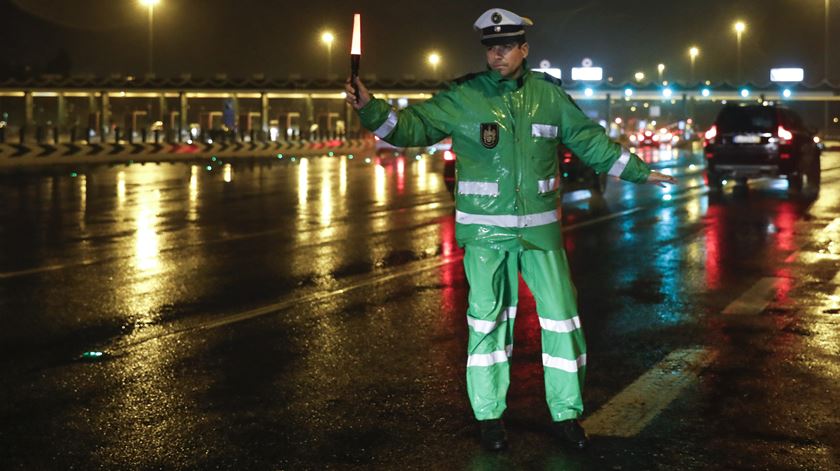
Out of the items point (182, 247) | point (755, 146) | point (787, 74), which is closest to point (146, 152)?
point (755, 146)

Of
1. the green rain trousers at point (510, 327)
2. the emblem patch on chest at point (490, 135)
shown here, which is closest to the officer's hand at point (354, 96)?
the emblem patch on chest at point (490, 135)

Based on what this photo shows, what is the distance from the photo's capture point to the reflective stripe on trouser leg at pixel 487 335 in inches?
193

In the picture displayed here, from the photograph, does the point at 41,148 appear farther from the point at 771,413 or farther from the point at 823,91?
the point at 823,91

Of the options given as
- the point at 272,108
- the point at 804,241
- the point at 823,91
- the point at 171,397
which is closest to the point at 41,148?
the point at 804,241

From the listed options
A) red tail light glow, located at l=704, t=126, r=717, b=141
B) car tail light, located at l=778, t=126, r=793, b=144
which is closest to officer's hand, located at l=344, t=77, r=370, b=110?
car tail light, located at l=778, t=126, r=793, b=144

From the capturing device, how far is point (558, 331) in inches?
197

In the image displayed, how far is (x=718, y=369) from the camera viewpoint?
21.5 ft

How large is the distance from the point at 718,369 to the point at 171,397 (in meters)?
3.21

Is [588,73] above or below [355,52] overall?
above

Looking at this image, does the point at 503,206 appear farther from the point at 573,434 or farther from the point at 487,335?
the point at 573,434

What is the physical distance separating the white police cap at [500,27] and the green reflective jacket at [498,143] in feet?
0.53

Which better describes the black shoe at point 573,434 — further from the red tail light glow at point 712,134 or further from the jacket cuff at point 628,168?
the red tail light glow at point 712,134

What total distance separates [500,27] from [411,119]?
580 millimetres

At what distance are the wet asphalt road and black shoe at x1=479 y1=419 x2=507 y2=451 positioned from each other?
91 millimetres
